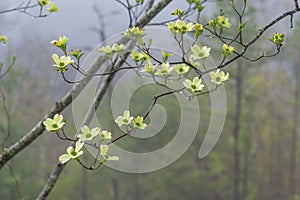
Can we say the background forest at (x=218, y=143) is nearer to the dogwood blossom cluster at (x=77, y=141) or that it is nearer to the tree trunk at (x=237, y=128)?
the tree trunk at (x=237, y=128)

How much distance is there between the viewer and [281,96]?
6.86 metres

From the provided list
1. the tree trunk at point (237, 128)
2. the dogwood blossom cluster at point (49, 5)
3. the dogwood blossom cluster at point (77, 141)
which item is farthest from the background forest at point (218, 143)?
the dogwood blossom cluster at point (77, 141)

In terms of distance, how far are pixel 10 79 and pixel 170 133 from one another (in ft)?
8.92

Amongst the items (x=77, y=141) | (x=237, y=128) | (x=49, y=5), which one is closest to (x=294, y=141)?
(x=237, y=128)

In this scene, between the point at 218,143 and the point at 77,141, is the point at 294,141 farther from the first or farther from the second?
the point at 77,141

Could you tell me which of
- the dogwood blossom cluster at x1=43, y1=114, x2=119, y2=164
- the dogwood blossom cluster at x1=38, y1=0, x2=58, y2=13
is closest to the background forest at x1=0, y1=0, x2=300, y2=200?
the dogwood blossom cluster at x1=38, y1=0, x2=58, y2=13

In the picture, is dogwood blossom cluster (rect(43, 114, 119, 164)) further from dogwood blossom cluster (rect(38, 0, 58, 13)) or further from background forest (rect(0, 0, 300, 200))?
background forest (rect(0, 0, 300, 200))

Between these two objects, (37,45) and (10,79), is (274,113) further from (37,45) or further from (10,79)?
(37,45)

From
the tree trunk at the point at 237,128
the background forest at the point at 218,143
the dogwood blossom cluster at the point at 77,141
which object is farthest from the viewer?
the tree trunk at the point at 237,128

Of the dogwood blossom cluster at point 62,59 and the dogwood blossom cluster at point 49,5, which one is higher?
the dogwood blossom cluster at point 49,5

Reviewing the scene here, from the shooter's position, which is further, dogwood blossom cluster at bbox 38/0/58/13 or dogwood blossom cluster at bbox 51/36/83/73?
dogwood blossom cluster at bbox 38/0/58/13

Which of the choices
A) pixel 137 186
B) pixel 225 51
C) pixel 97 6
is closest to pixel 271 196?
pixel 137 186

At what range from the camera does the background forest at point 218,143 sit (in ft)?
18.0

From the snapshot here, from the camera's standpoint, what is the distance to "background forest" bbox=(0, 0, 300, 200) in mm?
5500
